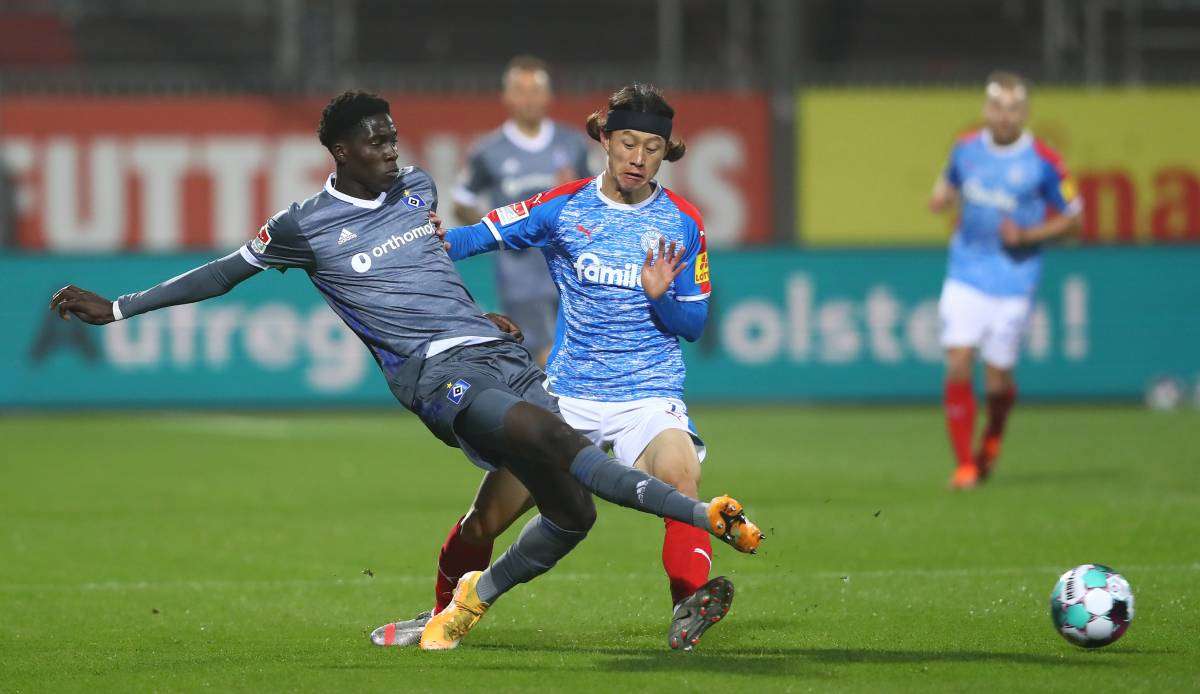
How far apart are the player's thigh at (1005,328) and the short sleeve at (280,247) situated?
623cm

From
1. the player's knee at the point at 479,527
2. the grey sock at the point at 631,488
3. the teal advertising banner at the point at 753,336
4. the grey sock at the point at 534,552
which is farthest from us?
the teal advertising banner at the point at 753,336

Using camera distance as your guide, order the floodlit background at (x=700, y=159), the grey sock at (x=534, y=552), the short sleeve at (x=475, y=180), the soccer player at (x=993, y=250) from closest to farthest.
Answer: the grey sock at (x=534, y=552), the soccer player at (x=993, y=250), the short sleeve at (x=475, y=180), the floodlit background at (x=700, y=159)

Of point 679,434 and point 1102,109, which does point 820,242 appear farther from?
point 679,434

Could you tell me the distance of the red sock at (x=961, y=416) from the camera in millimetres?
11180

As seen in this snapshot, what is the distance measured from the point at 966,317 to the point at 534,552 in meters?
5.99

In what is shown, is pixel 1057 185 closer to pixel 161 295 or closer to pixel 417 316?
pixel 417 316

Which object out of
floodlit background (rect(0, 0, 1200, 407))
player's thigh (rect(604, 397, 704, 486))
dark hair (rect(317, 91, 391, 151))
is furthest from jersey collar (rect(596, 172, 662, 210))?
floodlit background (rect(0, 0, 1200, 407))

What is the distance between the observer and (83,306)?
6004 mm

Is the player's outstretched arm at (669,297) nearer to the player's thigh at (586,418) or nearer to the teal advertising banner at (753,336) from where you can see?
the player's thigh at (586,418)

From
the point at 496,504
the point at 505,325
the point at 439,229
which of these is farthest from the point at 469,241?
the point at 496,504

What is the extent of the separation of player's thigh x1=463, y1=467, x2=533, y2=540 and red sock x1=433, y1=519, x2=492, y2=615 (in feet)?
0.19

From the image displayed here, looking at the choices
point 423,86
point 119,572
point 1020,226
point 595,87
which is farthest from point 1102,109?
point 119,572

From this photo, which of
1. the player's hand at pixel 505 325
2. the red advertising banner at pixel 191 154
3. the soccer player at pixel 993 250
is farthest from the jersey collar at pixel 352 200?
the red advertising banner at pixel 191 154

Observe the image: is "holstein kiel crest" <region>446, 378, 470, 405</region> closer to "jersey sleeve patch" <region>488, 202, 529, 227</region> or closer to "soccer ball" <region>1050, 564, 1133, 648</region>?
"jersey sleeve patch" <region>488, 202, 529, 227</region>
